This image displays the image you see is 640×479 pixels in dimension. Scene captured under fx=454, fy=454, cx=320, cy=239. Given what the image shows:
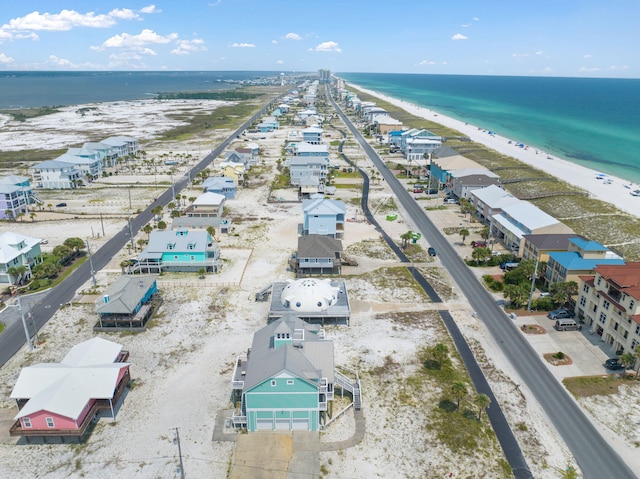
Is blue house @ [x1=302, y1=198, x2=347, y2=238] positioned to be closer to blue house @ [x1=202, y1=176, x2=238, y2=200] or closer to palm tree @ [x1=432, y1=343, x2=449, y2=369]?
blue house @ [x1=202, y1=176, x2=238, y2=200]

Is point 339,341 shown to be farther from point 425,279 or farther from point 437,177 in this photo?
point 437,177

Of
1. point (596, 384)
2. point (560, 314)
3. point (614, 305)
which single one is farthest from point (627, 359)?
point (560, 314)

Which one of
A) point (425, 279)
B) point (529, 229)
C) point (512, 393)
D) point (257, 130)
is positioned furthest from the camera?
point (257, 130)

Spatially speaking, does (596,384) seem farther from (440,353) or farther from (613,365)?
(440,353)

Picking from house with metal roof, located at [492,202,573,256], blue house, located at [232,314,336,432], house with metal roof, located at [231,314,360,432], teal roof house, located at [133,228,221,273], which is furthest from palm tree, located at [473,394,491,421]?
teal roof house, located at [133,228,221,273]

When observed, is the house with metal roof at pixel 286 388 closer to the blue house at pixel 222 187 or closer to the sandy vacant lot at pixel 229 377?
the sandy vacant lot at pixel 229 377

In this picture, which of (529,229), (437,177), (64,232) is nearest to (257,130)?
(437,177)

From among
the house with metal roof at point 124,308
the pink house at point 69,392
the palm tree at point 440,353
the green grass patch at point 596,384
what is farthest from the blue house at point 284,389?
the green grass patch at point 596,384
